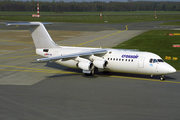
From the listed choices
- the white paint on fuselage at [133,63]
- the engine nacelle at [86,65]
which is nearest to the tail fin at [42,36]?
the white paint on fuselage at [133,63]

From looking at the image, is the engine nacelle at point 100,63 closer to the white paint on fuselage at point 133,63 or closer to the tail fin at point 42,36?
the white paint on fuselage at point 133,63

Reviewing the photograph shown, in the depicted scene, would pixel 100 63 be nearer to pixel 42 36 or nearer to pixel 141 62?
pixel 141 62

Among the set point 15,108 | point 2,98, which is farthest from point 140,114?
point 2,98

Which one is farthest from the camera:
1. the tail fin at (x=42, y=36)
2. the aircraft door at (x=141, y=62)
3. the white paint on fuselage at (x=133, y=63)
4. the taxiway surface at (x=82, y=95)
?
the tail fin at (x=42, y=36)

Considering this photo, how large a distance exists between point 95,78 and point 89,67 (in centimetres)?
163

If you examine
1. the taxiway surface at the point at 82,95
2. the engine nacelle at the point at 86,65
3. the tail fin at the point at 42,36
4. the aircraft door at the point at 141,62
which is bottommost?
the taxiway surface at the point at 82,95

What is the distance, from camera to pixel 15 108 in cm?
2031

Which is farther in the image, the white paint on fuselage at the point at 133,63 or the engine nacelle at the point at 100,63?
the engine nacelle at the point at 100,63

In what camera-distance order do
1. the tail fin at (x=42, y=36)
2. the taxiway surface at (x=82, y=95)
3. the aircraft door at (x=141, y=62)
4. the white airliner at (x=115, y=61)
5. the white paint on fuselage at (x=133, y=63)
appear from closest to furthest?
the taxiway surface at (x=82, y=95) < the white paint on fuselage at (x=133, y=63) < the white airliner at (x=115, y=61) < the aircraft door at (x=141, y=62) < the tail fin at (x=42, y=36)

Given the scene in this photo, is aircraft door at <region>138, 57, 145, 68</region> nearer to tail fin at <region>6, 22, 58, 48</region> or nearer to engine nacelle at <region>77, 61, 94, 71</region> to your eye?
engine nacelle at <region>77, 61, 94, 71</region>

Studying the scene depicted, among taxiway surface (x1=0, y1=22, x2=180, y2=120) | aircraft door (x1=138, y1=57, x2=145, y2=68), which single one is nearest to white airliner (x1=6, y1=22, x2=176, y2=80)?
aircraft door (x1=138, y1=57, x2=145, y2=68)

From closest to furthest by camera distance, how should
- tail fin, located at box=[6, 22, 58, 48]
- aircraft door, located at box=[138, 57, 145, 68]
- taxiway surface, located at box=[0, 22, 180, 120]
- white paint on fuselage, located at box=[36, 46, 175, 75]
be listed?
1. taxiway surface, located at box=[0, 22, 180, 120]
2. white paint on fuselage, located at box=[36, 46, 175, 75]
3. aircraft door, located at box=[138, 57, 145, 68]
4. tail fin, located at box=[6, 22, 58, 48]

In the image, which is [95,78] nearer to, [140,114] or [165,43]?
[140,114]

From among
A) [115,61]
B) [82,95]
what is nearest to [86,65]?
[115,61]
